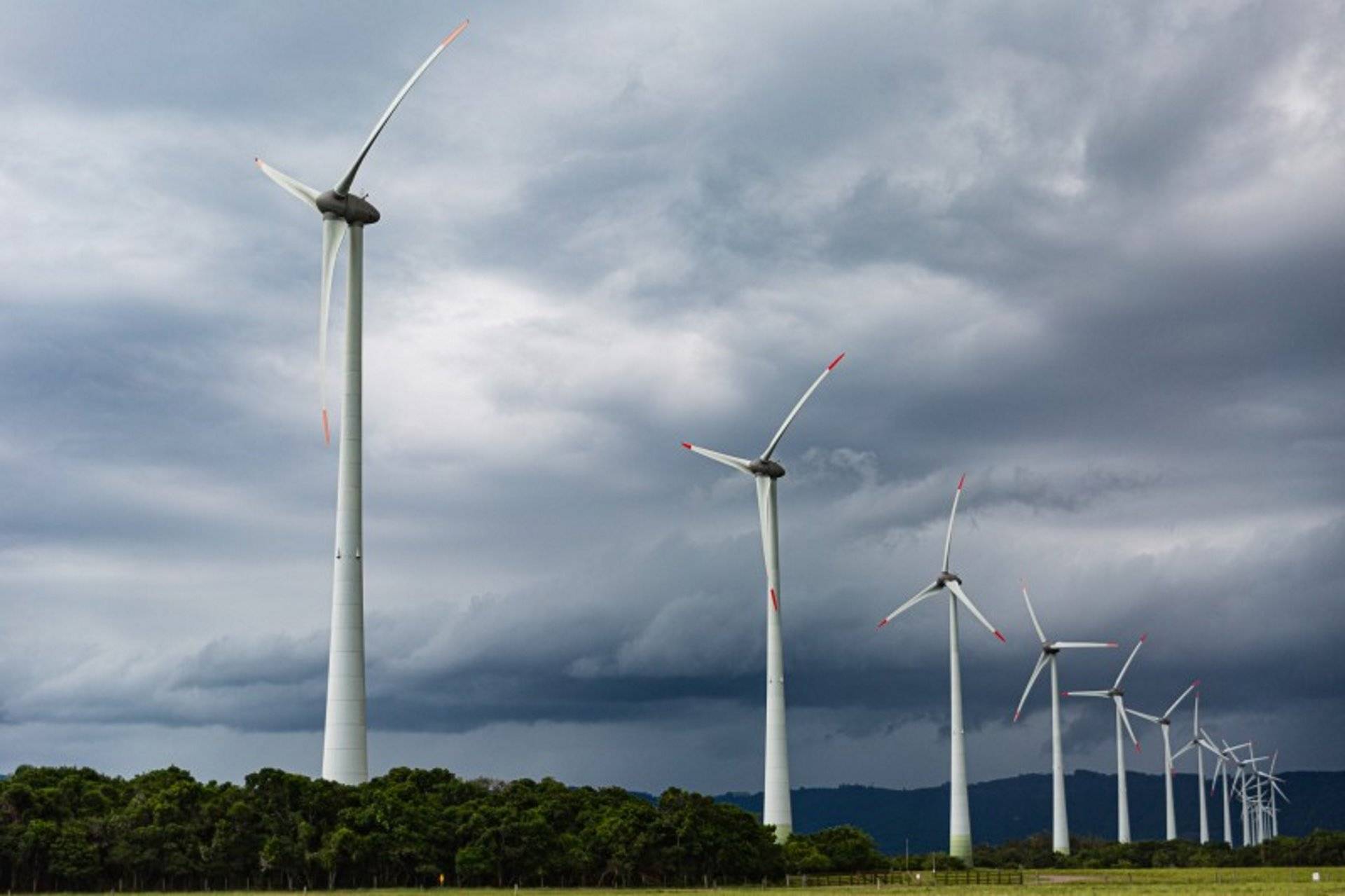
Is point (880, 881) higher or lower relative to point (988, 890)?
lower

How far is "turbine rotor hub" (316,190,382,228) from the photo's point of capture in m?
150

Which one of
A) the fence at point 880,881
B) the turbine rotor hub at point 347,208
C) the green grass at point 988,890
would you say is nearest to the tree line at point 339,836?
the green grass at point 988,890

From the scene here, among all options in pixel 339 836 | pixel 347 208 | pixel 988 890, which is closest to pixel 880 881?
pixel 988 890

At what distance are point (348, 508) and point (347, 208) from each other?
93.3 ft

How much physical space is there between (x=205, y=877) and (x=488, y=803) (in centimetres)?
2860

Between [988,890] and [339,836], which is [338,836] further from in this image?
[988,890]

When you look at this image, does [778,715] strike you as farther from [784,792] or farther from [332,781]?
[332,781]

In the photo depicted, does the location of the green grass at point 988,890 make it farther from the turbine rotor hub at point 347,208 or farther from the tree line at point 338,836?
the turbine rotor hub at point 347,208

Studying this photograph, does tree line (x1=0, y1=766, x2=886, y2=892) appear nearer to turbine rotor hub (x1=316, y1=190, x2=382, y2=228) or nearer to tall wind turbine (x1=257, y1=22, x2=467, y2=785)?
tall wind turbine (x1=257, y1=22, x2=467, y2=785)

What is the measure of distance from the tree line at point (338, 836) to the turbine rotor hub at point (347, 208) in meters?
53.7

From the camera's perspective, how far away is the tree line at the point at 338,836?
15175cm

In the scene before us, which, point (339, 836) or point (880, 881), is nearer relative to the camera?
point (339, 836)

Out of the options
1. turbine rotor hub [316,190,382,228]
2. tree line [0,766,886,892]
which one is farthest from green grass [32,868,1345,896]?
turbine rotor hub [316,190,382,228]

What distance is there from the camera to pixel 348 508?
144625mm
